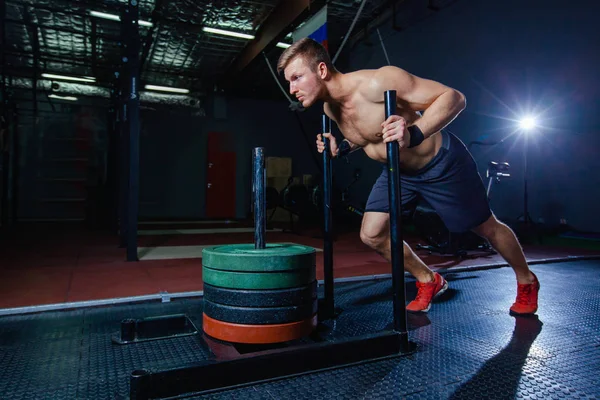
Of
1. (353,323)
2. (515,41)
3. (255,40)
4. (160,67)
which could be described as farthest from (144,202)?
(353,323)

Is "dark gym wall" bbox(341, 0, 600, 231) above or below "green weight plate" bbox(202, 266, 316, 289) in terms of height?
above

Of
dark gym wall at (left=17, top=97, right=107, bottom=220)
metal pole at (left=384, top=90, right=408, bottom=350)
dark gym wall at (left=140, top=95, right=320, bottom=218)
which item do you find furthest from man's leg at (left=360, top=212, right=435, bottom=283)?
dark gym wall at (left=17, top=97, right=107, bottom=220)

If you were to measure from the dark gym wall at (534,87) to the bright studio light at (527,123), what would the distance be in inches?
4.7

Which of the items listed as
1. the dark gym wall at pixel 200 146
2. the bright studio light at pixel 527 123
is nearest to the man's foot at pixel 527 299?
the bright studio light at pixel 527 123

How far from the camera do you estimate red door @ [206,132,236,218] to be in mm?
10297

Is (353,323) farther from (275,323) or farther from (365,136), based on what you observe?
(365,136)

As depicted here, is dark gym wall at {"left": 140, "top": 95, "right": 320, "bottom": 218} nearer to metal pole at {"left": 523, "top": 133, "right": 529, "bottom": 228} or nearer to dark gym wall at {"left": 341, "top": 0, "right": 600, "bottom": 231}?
dark gym wall at {"left": 341, "top": 0, "right": 600, "bottom": 231}

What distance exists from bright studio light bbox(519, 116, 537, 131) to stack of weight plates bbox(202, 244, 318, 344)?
4.80 meters

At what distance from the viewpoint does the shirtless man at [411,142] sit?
152 centimetres

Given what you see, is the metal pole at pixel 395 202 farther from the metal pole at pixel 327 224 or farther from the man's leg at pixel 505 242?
the man's leg at pixel 505 242

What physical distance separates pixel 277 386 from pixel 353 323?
2.20 feet

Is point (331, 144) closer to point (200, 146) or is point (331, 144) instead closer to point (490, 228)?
point (490, 228)

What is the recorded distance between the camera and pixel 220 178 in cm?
1042

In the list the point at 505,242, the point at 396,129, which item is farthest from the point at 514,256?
the point at 396,129
